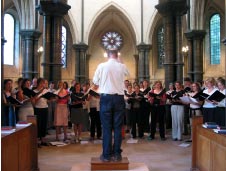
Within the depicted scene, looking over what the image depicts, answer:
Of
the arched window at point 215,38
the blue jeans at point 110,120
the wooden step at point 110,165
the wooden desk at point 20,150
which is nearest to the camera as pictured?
the wooden desk at point 20,150

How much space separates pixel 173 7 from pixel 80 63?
627 inches

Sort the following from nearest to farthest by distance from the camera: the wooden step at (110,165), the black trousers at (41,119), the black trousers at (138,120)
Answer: the wooden step at (110,165)
the black trousers at (41,119)
the black trousers at (138,120)

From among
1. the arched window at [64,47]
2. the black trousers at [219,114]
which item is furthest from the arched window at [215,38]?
the black trousers at [219,114]

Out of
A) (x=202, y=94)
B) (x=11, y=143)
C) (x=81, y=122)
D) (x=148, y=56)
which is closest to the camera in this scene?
(x=11, y=143)

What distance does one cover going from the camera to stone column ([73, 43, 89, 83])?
27.6 metres

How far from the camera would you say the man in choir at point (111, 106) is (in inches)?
231

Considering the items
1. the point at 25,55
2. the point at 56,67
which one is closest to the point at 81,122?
the point at 56,67

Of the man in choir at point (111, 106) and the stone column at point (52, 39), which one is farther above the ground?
the stone column at point (52, 39)

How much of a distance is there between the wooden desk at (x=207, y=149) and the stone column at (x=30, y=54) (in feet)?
45.8

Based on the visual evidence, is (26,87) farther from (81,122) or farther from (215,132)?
(215,132)

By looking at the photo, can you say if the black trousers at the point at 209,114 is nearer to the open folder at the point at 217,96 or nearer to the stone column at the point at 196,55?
the open folder at the point at 217,96

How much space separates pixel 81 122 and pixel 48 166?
2767 mm

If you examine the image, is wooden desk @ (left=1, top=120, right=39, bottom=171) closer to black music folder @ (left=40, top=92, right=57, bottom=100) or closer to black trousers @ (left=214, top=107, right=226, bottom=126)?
black music folder @ (left=40, top=92, right=57, bottom=100)

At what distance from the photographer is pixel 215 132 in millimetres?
5160
